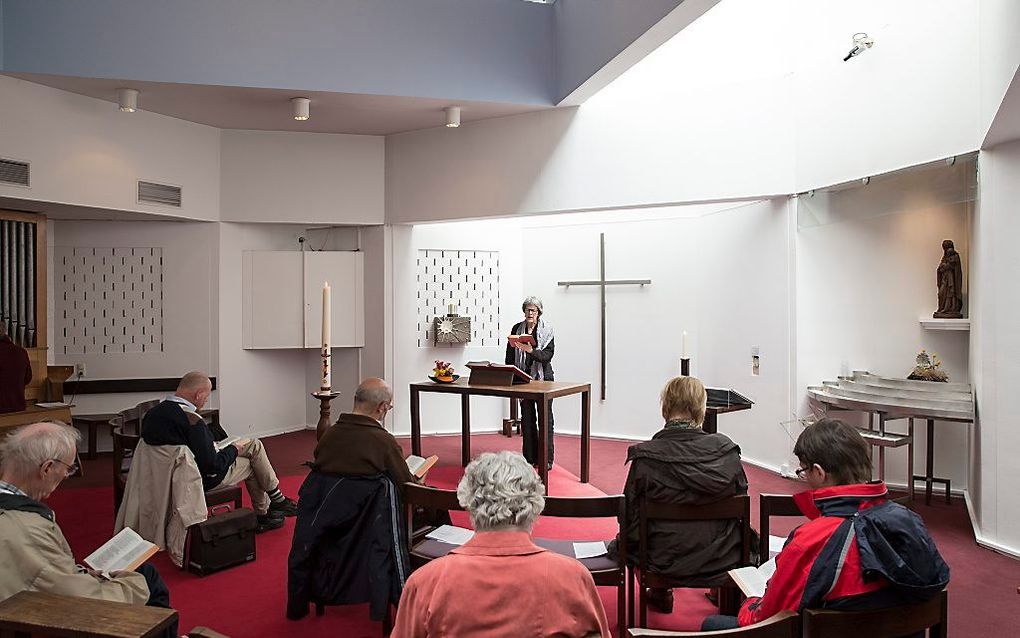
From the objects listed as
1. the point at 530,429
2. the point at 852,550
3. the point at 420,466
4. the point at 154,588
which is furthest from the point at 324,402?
the point at 852,550

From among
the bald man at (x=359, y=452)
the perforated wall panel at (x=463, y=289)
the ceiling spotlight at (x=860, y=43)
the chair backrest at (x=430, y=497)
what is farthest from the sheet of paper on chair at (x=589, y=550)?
the perforated wall panel at (x=463, y=289)

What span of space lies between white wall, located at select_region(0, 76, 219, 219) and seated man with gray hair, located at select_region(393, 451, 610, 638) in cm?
638

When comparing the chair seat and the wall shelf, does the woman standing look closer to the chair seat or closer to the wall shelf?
the wall shelf

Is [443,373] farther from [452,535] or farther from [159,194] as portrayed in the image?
[159,194]

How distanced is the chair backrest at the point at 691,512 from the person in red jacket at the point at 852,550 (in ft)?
3.15

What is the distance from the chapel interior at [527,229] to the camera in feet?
17.3

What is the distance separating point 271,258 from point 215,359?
1.33 m

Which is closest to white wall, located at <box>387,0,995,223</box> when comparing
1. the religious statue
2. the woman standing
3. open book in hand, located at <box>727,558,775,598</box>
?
the religious statue

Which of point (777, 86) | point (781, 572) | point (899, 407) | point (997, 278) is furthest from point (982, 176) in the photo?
point (781, 572)

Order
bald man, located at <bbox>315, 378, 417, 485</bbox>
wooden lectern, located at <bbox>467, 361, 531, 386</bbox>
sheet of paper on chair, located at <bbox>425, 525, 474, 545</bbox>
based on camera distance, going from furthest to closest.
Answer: wooden lectern, located at <bbox>467, 361, 531, 386</bbox> < bald man, located at <bbox>315, 378, 417, 485</bbox> < sheet of paper on chair, located at <bbox>425, 525, 474, 545</bbox>

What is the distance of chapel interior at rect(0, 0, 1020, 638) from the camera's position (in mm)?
5270

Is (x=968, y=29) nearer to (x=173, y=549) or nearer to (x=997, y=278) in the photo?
(x=997, y=278)

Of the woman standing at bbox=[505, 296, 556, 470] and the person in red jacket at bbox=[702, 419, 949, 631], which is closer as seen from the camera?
the person in red jacket at bbox=[702, 419, 949, 631]

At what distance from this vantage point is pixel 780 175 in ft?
22.3
